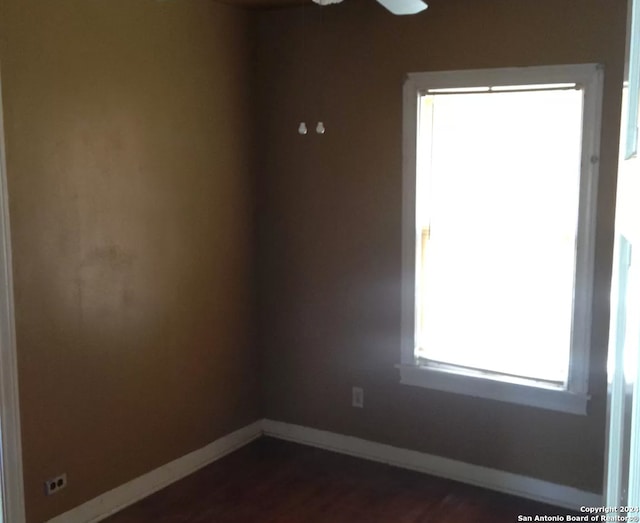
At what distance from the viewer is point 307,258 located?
409cm

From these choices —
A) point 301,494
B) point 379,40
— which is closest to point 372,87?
point 379,40

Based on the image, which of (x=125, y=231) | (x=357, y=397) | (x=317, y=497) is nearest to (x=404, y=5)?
(x=125, y=231)

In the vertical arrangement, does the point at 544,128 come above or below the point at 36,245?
above

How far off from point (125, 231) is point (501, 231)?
5.89ft

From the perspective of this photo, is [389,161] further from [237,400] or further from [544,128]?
[237,400]

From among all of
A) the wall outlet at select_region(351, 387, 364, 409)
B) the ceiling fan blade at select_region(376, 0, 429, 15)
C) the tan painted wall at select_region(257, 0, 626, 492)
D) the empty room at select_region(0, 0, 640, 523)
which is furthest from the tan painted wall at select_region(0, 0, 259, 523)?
the ceiling fan blade at select_region(376, 0, 429, 15)

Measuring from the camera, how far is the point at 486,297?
3.62 m

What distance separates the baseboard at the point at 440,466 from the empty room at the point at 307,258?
14 mm

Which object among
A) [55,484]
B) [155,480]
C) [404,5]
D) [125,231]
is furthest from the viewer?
[155,480]

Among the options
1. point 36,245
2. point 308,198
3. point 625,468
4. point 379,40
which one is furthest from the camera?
point 308,198

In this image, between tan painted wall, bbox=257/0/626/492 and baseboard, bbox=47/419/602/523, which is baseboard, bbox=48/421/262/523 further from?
tan painted wall, bbox=257/0/626/492

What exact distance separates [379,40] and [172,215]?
1373mm

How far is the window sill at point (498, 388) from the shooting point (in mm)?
3414

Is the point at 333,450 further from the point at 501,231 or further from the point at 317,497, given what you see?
the point at 501,231
